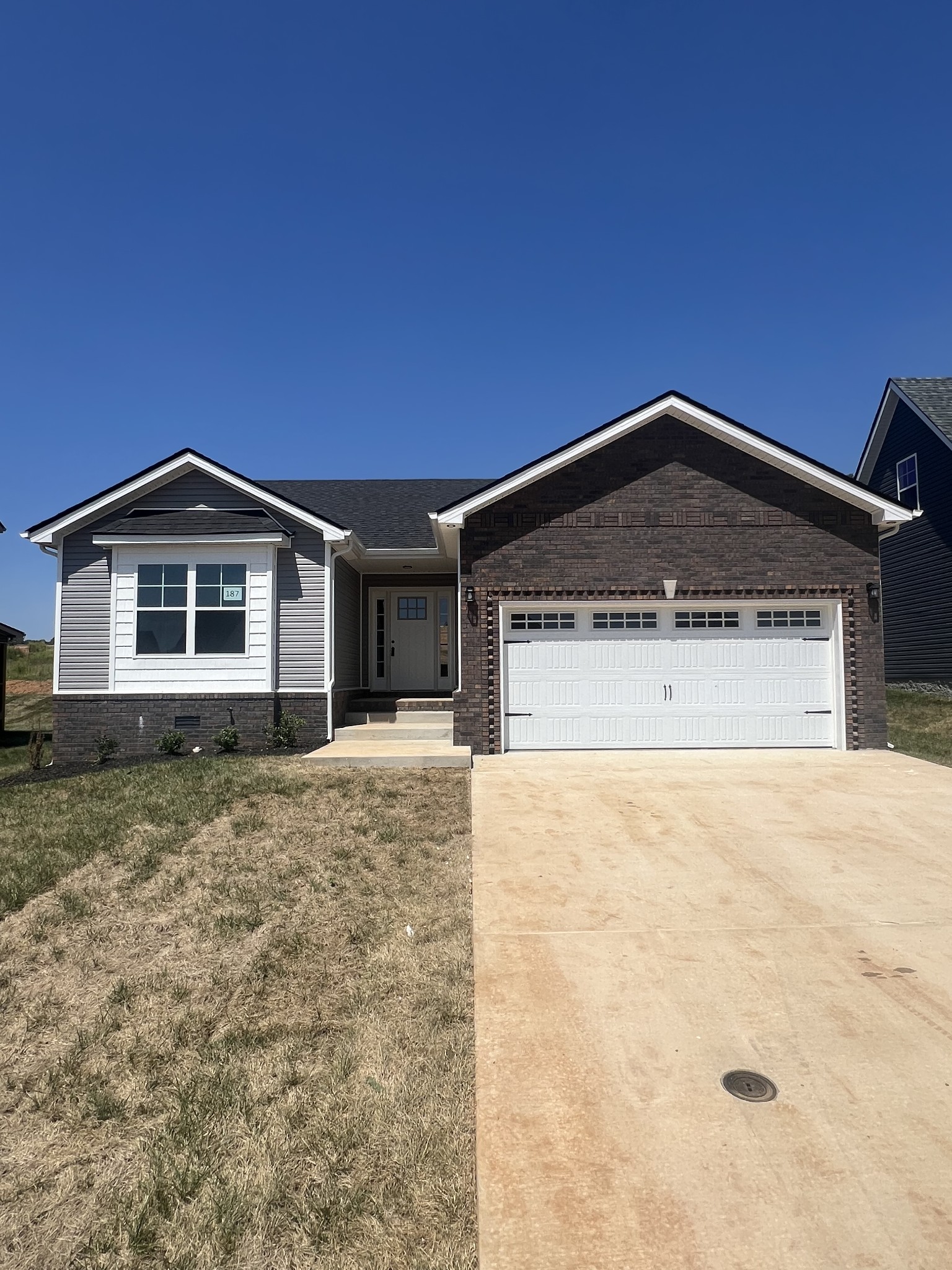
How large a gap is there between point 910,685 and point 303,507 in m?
17.7

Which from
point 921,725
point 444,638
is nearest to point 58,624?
point 444,638

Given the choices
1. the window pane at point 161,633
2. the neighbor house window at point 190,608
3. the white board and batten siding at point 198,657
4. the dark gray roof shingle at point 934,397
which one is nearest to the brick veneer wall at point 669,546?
the white board and batten siding at point 198,657

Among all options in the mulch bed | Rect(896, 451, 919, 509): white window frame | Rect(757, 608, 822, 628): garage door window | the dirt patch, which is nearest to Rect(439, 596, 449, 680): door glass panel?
the mulch bed

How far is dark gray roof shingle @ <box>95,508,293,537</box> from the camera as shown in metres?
12.3

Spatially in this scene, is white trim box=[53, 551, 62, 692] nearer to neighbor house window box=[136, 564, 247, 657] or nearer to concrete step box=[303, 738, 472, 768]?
neighbor house window box=[136, 564, 247, 657]

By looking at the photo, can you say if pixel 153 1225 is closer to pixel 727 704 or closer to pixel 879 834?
pixel 879 834

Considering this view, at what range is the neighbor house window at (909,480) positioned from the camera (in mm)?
19594

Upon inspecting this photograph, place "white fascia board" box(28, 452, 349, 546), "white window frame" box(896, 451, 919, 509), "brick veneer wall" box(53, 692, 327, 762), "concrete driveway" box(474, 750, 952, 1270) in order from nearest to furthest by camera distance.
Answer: "concrete driveway" box(474, 750, 952, 1270), "brick veneer wall" box(53, 692, 327, 762), "white fascia board" box(28, 452, 349, 546), "white window frame" box(896, 451, 919, 509)

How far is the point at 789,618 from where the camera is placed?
1177 cm

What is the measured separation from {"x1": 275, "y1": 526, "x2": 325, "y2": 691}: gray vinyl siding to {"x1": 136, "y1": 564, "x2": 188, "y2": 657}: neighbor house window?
5.52ft

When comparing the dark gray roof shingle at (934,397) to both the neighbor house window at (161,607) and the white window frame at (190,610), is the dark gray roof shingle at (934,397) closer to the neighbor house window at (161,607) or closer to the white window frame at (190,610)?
the white window frame at (190,610)

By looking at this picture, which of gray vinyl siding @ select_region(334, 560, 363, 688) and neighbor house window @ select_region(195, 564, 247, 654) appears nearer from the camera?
neighbor house window @ select_region(195, 564, 247, 654)

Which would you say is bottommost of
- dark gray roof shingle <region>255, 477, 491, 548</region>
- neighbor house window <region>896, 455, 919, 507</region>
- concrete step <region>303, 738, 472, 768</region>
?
concrete step <region>303, 738, 472, 768</region>

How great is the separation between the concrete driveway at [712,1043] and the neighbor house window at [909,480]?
15830 mm
